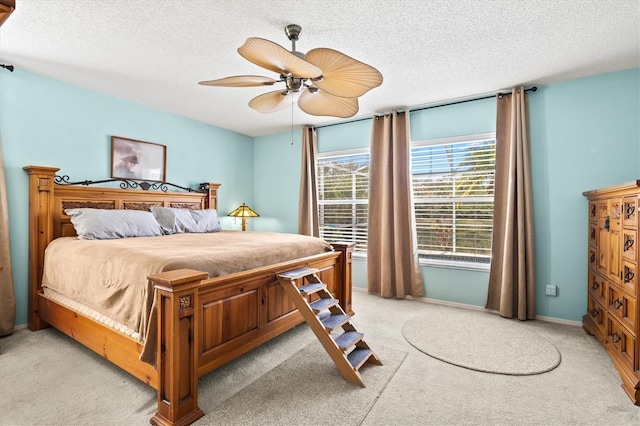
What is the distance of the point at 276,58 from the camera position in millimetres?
1868

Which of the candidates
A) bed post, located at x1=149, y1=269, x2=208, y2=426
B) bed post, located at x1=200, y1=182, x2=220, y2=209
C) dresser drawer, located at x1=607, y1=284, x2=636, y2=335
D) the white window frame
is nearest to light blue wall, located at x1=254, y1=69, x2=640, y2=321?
dresser drawer, located at x1=607, y1=284, x2=636, y2=335

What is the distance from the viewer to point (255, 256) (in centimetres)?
241

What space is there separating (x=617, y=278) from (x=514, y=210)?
44.9 inches

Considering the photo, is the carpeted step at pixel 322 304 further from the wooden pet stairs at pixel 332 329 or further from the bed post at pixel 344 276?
the bed post at pixel 344 276

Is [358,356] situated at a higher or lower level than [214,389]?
higher

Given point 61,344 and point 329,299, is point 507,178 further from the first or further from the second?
point 61,344

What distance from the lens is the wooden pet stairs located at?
6.93ft

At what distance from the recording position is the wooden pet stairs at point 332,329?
6.93 feet

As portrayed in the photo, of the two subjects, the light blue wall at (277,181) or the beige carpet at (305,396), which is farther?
the light blue wall at (277,181)

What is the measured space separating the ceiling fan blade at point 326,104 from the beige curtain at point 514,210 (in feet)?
6.49

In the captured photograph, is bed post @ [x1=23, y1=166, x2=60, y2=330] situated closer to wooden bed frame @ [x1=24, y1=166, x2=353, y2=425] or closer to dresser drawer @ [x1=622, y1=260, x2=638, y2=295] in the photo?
wooden bed frame @ [x1=24, y1=166, x2=353, y2=425]

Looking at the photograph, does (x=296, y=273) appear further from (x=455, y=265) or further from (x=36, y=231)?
(x=36, y=231)

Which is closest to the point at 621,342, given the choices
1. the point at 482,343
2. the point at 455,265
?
the point at 482,343

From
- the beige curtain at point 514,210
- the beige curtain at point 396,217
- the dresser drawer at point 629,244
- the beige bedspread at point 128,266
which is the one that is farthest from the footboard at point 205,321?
the dresser drawer at point 629,244
